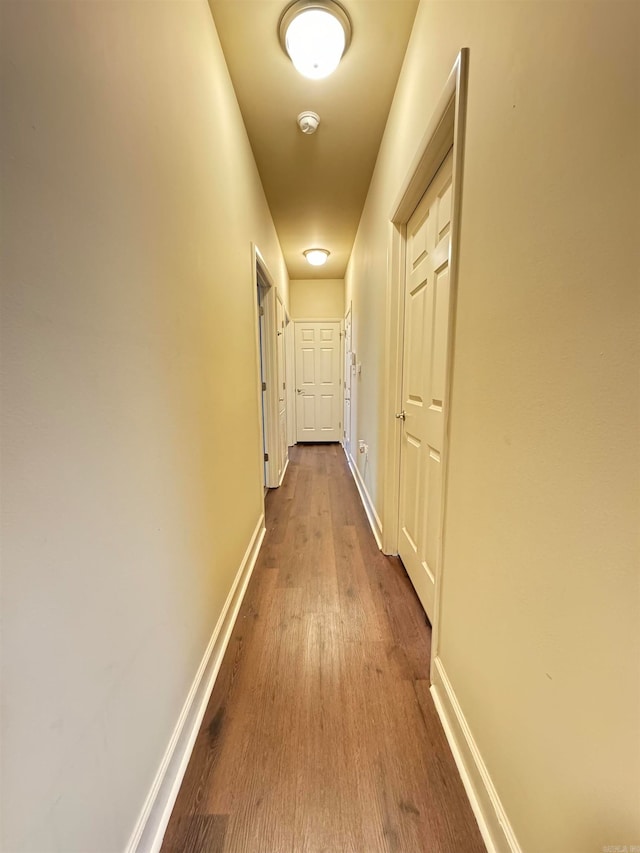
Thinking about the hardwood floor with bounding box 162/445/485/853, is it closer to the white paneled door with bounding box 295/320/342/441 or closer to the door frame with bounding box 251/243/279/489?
the door frame with bounding box 251/243/279/489

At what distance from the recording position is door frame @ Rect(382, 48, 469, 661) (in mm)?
954

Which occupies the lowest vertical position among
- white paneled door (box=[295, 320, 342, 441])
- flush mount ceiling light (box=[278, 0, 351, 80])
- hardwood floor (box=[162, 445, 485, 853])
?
hardwood floor (box=[162, 445, 485, 853])

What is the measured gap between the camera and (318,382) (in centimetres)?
510

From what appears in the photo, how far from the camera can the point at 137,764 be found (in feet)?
2.44

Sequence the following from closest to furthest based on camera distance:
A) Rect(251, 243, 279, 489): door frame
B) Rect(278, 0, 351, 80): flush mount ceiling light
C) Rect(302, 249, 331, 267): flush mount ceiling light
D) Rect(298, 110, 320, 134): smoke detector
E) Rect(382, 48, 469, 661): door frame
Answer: Rect(382, 48, 469, 661): door frame < Rect(278, 0, 351, 80): flush mount ceiling light < Rect(298, 110, 320, 134): smoke detector < Rect(251, 243, 279, 489): door frame < Rect(302, 249, 331, 267): flush mount ceiling light

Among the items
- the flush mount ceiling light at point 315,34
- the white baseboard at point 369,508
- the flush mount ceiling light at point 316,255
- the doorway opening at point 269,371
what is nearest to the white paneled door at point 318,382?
the flush mount ceiling light at point 316,255

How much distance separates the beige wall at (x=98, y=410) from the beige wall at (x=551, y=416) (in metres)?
0.87

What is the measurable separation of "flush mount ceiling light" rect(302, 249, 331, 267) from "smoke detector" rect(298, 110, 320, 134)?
185 cm

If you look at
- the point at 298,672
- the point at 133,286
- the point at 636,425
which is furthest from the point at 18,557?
the point at 298,672

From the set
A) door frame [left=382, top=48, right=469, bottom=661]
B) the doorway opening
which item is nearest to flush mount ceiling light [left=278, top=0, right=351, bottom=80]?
door frame [left=382, top=48, right=469, bottom=661]

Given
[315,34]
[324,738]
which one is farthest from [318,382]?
[324,738]

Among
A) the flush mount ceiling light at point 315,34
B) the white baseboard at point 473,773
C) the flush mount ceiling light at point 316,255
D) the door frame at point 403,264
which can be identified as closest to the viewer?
the white baseboard at point 473,773

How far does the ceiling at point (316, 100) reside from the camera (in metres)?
1.33

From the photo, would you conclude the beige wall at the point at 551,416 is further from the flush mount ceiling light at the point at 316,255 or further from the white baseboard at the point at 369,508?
the flush mount ceiling light at the point at 316,255
